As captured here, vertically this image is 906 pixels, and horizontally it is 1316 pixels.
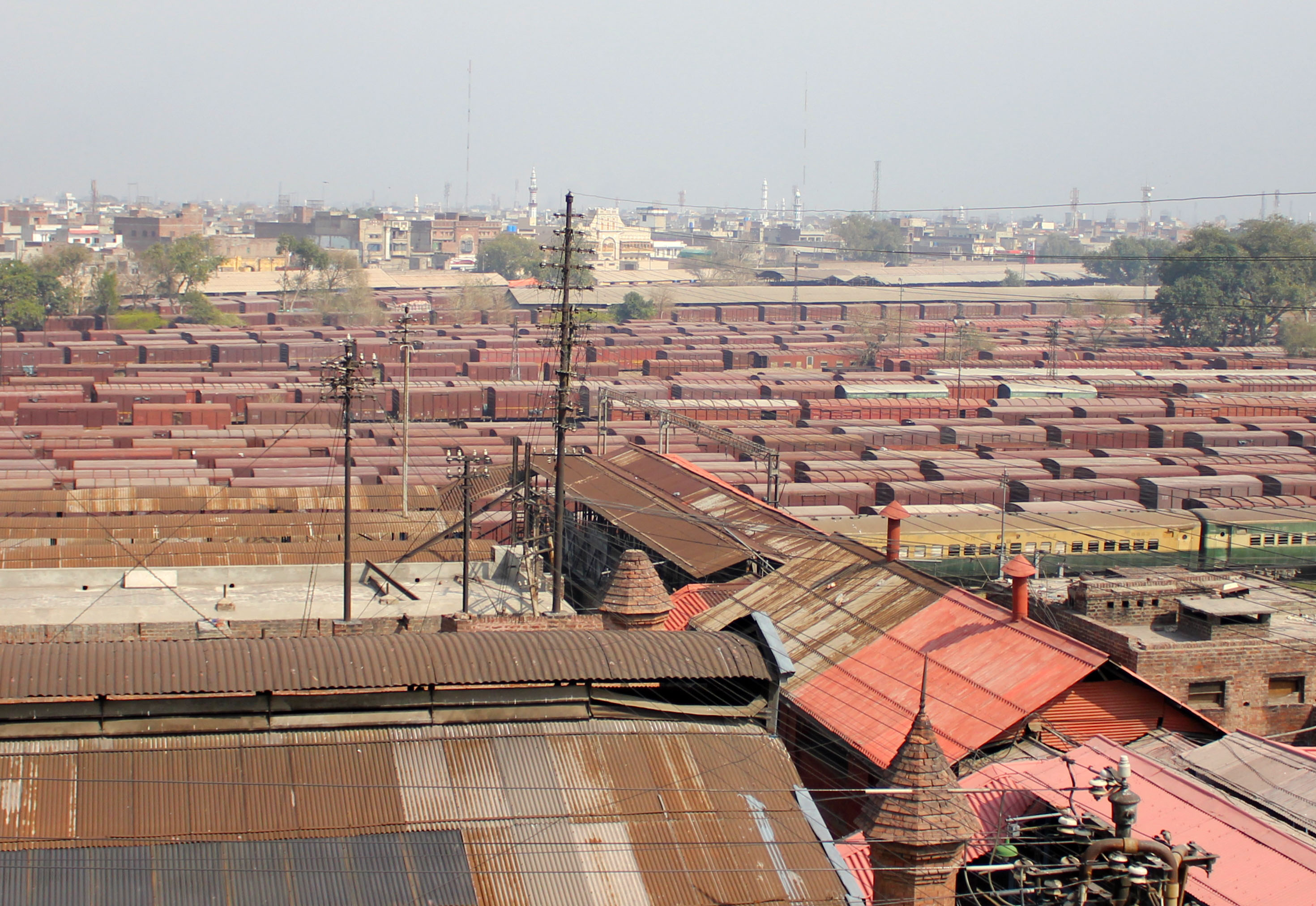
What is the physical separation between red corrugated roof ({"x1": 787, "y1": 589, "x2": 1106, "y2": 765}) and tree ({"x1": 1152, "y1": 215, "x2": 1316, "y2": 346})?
92909 millimetres

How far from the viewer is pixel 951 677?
18.0m

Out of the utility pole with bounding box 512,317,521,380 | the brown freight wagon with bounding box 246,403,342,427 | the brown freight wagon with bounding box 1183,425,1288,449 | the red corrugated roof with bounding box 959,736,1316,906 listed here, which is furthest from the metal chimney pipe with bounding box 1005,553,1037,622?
the utility pole with bounding box 512,317,521,380

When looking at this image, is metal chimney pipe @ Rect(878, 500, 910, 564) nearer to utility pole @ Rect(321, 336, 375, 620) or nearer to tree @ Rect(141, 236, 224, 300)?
utility pole @ Rect(321, 336, 375, 620)

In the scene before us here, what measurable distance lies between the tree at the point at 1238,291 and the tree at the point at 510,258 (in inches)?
2571

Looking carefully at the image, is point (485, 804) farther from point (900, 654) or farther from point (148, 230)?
point (148, 230)

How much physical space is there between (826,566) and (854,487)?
2324 centimetres

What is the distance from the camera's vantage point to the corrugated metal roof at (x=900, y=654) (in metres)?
17.0

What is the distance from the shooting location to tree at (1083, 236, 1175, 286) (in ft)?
525

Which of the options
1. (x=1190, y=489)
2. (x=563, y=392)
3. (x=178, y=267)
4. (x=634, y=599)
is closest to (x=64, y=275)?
(x=178, y=267)

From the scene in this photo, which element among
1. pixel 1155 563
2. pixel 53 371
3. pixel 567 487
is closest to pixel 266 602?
pixel 567 487

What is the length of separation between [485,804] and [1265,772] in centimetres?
926

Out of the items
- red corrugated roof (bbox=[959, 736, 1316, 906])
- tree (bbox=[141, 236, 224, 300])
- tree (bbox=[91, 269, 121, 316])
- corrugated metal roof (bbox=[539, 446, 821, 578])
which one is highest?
tree (bbox=[141, 236, 224, 300])

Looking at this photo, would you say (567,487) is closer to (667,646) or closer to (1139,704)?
(1139,704)

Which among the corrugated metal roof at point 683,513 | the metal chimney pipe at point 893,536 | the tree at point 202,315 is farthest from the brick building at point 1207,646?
the tree at point 202,315
